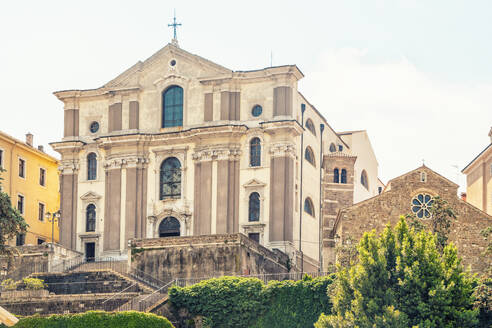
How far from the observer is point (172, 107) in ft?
213

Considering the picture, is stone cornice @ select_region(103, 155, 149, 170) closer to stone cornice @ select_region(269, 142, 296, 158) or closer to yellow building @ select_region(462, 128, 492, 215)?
stone cornice @ select_region(269, 142, 296, 158)

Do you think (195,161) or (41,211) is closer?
(195,161)

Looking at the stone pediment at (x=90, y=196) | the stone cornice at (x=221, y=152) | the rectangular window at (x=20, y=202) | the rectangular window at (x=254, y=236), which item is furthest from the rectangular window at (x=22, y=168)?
the rectangular window at (x=254, y=236)

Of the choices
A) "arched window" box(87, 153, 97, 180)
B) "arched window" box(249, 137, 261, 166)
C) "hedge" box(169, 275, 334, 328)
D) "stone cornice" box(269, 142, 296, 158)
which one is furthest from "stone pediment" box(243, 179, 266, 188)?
"hedge" box(169, 275, 334, 328)

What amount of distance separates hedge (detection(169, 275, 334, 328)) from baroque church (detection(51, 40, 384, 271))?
11.3 meters

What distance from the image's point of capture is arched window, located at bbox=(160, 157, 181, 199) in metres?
63.9

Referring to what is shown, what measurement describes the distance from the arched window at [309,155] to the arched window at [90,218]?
1388 centimetres

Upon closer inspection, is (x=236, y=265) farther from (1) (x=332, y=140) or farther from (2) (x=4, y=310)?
(1) (x=332, y=140)

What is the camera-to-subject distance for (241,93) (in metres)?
63.3

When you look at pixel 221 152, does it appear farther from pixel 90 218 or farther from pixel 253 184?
pixel 90 218

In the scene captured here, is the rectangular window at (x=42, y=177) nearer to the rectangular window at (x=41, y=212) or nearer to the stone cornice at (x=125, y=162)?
the rectangular window at (x=41, y=212)

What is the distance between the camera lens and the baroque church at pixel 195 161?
61688 mm

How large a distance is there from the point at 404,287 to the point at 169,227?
974 inches

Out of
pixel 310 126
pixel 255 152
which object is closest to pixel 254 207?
pixel 255 152
